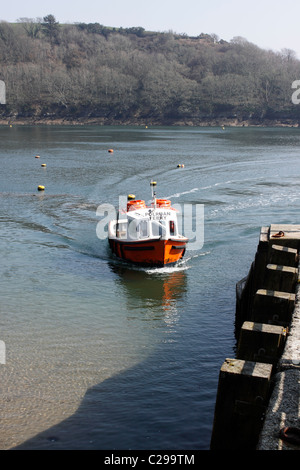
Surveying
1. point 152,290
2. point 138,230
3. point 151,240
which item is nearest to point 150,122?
point 138,230

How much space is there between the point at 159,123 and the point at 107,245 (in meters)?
151

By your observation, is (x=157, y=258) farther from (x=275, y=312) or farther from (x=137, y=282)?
(x=275, y=312)

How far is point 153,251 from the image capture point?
24.6m

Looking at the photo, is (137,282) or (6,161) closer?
(137,282)

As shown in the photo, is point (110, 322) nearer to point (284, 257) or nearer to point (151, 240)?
point (151, 240)

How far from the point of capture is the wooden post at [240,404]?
7.71 m

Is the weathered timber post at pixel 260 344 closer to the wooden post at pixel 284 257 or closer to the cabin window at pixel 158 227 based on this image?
the wooden post at pixel 284 257

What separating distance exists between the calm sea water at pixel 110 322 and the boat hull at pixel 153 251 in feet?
1.76

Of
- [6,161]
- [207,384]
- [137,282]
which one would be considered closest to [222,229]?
[137,282]

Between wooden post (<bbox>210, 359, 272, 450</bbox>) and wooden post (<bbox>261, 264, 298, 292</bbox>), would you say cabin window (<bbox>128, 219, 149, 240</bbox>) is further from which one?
wooden post (<bbox>210, 359, 272, 450</bbox>)

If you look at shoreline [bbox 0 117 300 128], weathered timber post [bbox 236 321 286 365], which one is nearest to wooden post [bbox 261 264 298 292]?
weathered timber post [bbox 236 321 286 365]

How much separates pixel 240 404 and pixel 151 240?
16.8 metres

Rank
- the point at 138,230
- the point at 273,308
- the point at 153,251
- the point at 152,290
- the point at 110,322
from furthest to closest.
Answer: the point at 138,230 < the point at 153,251 < the point at 152,290 < the point at 110,322 < the point at 273,308

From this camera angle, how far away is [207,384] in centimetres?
1356
